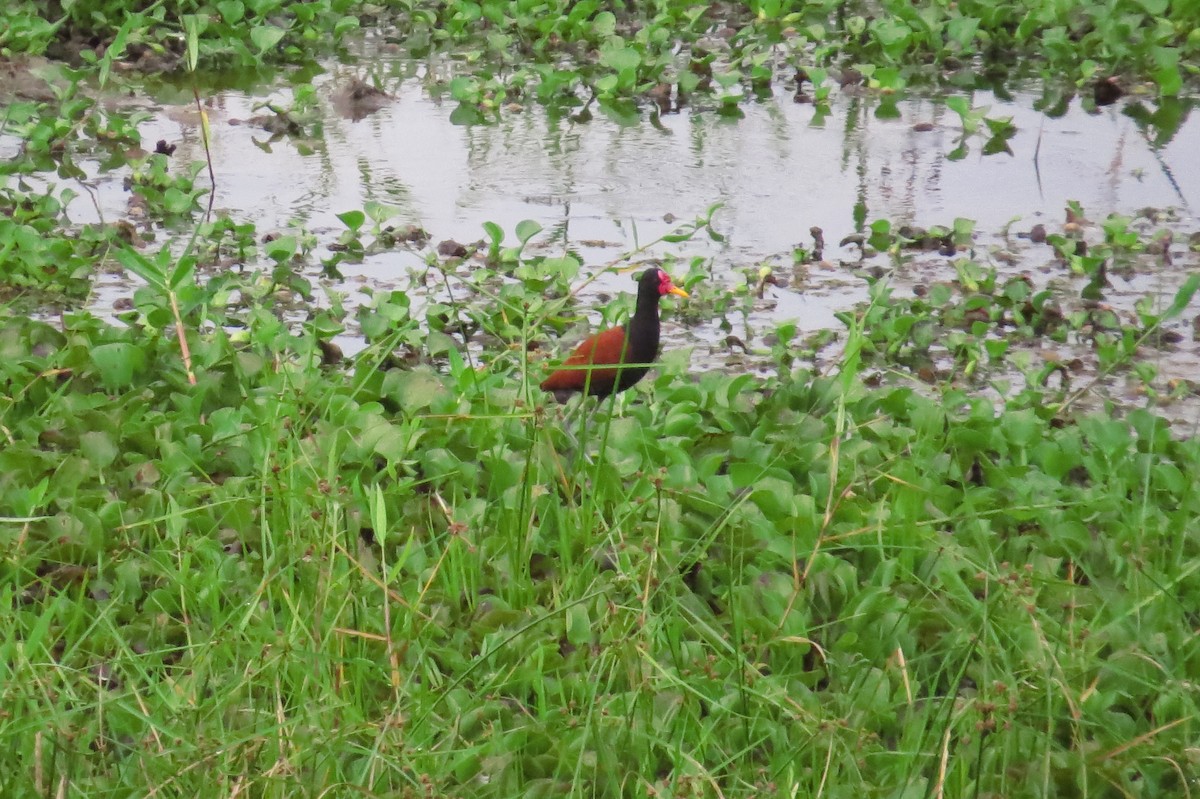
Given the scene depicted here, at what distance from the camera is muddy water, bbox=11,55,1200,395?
5.52 metres

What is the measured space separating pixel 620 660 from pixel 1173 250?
12.2ft

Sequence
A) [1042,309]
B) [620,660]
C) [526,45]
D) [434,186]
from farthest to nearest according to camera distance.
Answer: [526,45] < [434,186] < [1042,309] < [620,660]

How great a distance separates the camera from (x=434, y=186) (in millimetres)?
6258

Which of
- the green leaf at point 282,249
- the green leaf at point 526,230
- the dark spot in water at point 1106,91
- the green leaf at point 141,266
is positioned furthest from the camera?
the dark spot in water at point 1106,91

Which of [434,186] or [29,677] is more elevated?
[29,677]

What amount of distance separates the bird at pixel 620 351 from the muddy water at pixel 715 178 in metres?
0.56

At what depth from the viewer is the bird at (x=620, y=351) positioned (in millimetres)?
4055

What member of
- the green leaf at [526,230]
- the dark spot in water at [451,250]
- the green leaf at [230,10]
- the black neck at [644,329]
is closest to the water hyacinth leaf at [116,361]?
the black neck at [644,329]

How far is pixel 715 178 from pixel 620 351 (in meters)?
2.49

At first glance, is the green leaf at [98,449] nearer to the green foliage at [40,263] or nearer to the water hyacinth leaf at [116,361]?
the water hyacinth leaf at [116,361]

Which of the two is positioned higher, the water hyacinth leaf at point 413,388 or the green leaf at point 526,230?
the water hyacinth leaf at point 413,388

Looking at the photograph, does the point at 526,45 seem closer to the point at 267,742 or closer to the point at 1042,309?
the point at 1042,309

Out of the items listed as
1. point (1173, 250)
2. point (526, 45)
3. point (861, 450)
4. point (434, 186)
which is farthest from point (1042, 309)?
point (526, 45)

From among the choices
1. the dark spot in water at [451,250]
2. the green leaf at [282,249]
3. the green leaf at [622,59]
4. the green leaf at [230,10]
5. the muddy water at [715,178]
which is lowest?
the muddy water at [715,178]
